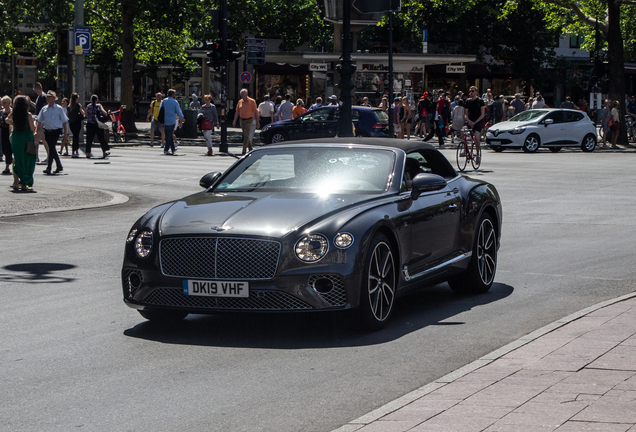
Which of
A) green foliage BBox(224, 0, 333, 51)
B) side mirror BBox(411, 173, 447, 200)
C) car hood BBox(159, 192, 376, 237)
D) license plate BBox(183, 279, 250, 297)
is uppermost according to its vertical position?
green foliage BBox(224, 0, 333, 51)

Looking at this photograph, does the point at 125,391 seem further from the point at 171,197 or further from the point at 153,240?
the point at 171,197

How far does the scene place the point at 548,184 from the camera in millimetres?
21219

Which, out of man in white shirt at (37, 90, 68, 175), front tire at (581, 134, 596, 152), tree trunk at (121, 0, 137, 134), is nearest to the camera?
man in white shirt at (37, 90, 68, 175)

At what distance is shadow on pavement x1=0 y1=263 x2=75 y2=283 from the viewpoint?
9250 millimetres

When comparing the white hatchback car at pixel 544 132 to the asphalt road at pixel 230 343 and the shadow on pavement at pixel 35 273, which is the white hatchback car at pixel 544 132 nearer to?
the asphalt road at pixel 230 343

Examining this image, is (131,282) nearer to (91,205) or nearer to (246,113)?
(91,205)

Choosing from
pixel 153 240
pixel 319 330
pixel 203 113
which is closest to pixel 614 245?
pixel 319 330

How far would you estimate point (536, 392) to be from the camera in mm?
5168

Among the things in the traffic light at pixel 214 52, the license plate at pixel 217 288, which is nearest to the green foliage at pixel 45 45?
the traffic light at pixel 214 52

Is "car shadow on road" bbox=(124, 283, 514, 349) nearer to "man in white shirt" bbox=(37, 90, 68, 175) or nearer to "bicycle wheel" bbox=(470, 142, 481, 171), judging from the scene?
"man in white shirt" bbox=(37, 90, 68, 175)

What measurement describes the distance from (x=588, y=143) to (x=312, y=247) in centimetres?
3103

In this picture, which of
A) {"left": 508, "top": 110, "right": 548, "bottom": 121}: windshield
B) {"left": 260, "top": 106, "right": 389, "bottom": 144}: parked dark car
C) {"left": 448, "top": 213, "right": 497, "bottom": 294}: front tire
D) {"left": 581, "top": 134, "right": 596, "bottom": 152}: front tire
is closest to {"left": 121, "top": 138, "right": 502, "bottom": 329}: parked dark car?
{"left": 448, "top": 213, "right": 497, "bottom": 294}: front tire

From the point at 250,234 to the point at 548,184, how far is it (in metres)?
15.5

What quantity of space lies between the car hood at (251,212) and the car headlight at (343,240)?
8.3 inches
